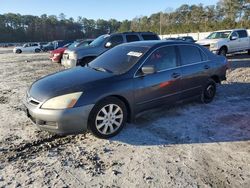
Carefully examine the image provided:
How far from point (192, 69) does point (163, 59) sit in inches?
35.0

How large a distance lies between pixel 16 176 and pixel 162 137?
2369 mm

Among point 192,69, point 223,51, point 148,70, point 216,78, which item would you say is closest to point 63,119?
point 148,70

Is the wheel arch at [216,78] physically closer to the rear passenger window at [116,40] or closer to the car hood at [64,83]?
the car hood at [64,83]

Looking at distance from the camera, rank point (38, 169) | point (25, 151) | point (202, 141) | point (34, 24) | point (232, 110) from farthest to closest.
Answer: point (34, 24)
point (232, 110)
point (202, 141)
point (25, 151)
point (38, 169)

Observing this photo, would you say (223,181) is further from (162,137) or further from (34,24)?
(34,24)

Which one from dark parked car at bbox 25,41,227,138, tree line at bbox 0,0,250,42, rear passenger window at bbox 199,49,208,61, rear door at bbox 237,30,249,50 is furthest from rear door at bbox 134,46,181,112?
tree line at bbox 0,0,250,42

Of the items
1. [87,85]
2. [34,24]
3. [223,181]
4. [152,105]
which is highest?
[34,24]

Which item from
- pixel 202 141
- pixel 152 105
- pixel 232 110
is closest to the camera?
pixel 202 141

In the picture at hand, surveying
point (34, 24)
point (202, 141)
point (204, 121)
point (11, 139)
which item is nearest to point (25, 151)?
point (11, 139)

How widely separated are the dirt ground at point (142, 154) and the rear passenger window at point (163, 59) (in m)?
1.05

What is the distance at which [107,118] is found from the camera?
15.6 ft

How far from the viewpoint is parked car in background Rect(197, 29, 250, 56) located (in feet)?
51.9

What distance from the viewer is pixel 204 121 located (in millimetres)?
5641

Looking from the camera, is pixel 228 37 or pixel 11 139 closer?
pixel 11 139
